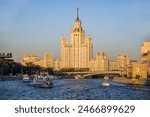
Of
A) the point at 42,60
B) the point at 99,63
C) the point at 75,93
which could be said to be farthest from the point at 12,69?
the point at 42,60

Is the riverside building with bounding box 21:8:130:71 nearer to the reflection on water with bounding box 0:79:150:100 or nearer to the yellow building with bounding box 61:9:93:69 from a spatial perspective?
the yellow building with bounding box 61:9:93:69

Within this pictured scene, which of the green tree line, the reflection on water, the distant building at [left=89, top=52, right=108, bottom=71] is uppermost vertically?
the distant building at [left=89, top=52, right=108, bottom=71]

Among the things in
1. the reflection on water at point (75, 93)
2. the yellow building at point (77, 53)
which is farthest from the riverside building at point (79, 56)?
the reflection on water at point (75, 93)

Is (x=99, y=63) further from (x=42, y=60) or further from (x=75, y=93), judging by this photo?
(x=75, y=93)

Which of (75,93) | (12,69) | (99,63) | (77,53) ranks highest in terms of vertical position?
A: (77,53)

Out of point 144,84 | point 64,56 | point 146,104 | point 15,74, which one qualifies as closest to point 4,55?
point 15,74

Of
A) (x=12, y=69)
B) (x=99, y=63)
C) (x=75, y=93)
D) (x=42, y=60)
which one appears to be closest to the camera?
(x=75, y=93)

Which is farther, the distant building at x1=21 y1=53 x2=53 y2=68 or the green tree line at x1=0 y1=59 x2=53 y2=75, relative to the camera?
the distant building at x1=21 y1=53 x2=53 y2=68

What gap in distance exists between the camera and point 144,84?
23844 mm

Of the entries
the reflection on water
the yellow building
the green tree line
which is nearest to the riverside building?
the yellow building

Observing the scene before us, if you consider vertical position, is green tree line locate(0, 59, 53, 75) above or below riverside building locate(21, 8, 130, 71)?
below

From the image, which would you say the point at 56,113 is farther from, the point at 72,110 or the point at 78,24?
the point at 78,24

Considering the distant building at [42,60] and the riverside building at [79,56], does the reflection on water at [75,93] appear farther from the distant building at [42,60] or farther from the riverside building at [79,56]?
the distant building at [42,60]

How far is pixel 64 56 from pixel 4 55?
15276 millimetres
